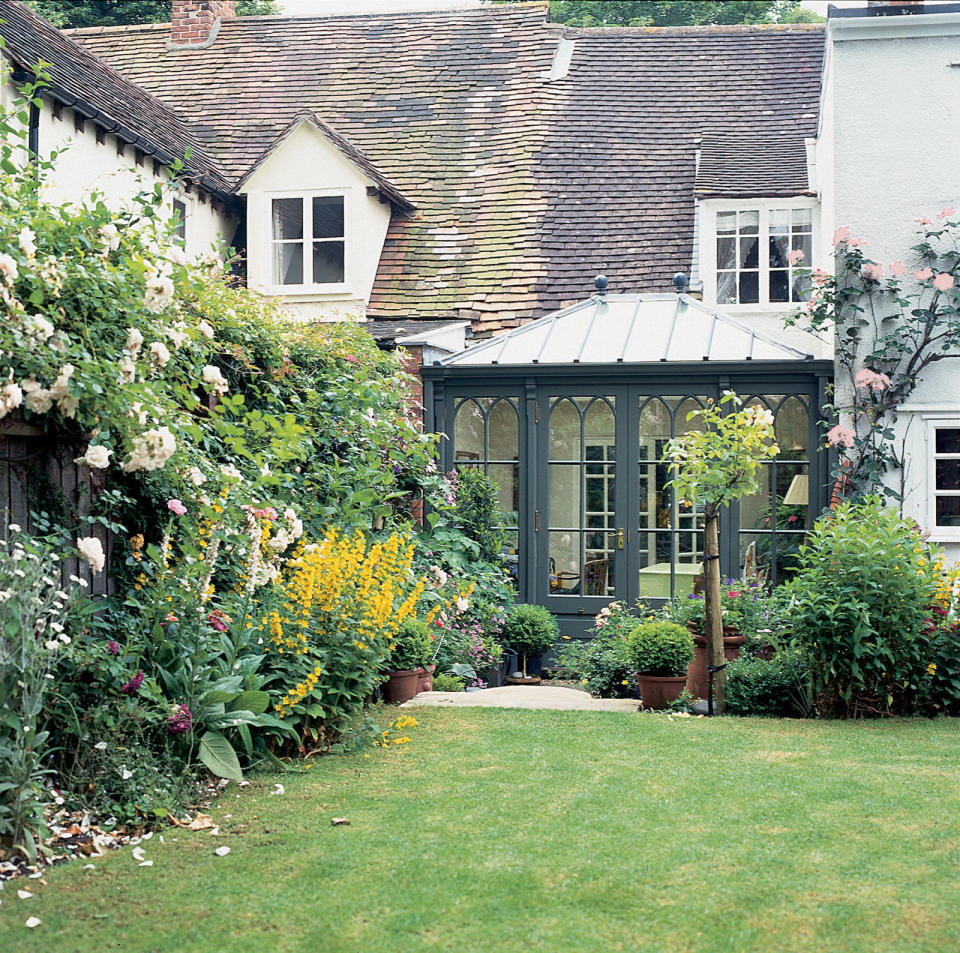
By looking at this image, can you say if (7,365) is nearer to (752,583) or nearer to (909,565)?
(909,565)

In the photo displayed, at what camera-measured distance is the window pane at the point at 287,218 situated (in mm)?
15594

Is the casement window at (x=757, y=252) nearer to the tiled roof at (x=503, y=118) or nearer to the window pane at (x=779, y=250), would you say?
the window pane at (x=779, y=250)

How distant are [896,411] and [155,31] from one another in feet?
49.3

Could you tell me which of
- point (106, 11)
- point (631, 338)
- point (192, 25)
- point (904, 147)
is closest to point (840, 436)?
point (631, 338)

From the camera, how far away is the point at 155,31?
19953 mm

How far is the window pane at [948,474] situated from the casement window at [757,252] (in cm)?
331

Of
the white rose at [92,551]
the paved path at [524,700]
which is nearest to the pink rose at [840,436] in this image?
the paved path at [524,700]

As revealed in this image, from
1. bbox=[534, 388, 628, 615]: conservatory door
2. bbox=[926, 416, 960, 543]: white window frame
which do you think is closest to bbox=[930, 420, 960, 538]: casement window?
bbox=[926, 416, 960, 543]: white window frame

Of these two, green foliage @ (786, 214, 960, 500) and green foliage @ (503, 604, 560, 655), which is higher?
green foliage @ (786, 214, 960, 500)

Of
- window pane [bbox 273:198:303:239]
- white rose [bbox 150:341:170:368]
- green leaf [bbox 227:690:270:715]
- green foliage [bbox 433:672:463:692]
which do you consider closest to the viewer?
white rose [bbox 150:341:170:368]

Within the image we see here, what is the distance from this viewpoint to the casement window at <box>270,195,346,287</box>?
15.4 metres

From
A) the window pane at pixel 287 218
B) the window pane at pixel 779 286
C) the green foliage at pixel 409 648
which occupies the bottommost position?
the green foliage at pixel 409 648

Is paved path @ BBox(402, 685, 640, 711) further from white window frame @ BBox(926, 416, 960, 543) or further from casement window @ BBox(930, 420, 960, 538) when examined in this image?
casement window @ BBox(930, 420, 960, 538)

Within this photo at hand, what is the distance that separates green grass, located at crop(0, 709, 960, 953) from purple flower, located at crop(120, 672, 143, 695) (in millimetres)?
703
